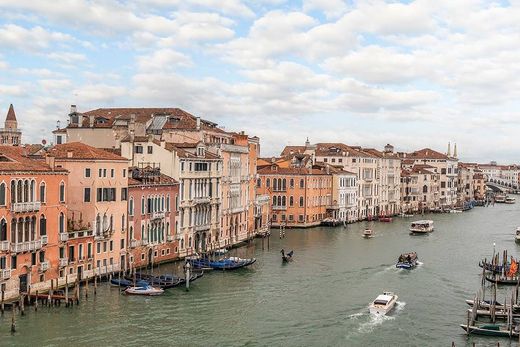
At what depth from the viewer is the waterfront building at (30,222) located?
20062 mm

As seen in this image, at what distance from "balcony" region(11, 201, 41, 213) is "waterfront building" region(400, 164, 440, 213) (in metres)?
52.0

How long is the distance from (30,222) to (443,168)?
216ft

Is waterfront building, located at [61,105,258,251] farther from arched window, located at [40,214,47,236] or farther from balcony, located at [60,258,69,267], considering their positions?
arched window, located at [40,214,47,236]

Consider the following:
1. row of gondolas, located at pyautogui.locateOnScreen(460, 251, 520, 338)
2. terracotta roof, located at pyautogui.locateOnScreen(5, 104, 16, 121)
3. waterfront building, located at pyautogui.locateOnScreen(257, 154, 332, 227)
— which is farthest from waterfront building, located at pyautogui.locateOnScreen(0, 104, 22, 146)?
row of gondolas, located at pyautogui.locateOnScreen(460, 251, 520, 338)

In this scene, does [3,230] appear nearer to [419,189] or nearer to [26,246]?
[26,246]

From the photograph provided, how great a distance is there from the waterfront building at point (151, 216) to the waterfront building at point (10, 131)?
31.1 meters

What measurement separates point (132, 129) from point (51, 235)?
1168cm

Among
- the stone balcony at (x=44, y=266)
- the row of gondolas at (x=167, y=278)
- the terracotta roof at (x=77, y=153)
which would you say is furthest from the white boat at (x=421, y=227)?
the stone balcony at (x=44, y=266)

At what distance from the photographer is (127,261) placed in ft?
86.8

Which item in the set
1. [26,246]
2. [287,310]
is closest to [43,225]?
[26,246]

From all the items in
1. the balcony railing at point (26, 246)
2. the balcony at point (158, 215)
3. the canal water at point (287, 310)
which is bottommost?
the canal water at point (287, 310)

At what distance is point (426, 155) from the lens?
82.6 metres

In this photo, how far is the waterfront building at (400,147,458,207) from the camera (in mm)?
79250

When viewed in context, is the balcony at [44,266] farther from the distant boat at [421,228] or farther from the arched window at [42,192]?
the distant boat at [421,228]
